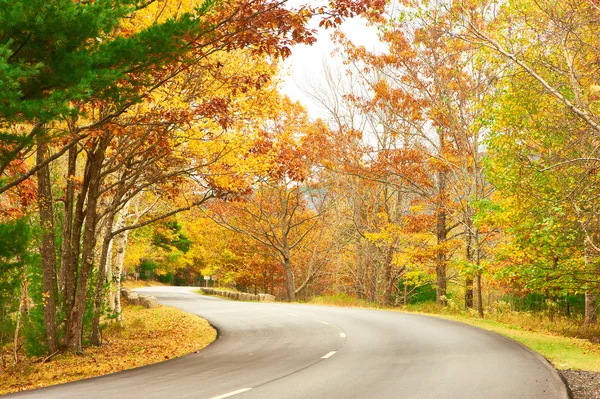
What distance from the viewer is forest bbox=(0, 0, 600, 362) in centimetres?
791

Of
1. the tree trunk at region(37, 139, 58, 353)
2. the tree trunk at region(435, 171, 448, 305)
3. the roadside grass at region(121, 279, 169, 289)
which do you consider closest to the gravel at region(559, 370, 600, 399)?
the tree trunk at region(37, 139, 58, 353)

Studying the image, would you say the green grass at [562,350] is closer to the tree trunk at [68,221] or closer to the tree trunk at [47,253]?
the tree trunk at [47,253]

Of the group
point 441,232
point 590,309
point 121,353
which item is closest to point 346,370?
Result: point 121,353

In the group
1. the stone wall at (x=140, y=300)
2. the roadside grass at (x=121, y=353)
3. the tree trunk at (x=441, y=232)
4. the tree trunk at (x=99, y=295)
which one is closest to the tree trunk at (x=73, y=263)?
the tree trunk at (x=99, y=295)

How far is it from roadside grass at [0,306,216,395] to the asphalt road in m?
0.77

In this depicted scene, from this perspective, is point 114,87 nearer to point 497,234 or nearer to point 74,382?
point 74,382

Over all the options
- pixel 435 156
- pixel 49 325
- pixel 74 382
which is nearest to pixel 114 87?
pixel 74 382

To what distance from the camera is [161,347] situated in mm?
14227

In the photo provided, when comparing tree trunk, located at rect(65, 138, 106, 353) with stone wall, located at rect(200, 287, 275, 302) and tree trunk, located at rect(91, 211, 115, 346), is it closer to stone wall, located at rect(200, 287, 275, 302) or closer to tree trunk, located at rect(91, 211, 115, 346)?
tree trunk, located at rect(91, 211, 115, 346)

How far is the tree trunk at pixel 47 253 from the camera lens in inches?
489

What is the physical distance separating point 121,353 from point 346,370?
668 centimetres

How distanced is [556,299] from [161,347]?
21.5 m

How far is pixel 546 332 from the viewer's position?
57.7 feet

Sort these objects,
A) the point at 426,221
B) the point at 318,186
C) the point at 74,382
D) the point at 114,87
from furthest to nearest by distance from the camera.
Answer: the point at 318,186, the point at 426,221, the point at 74,382, the point at 114,87
